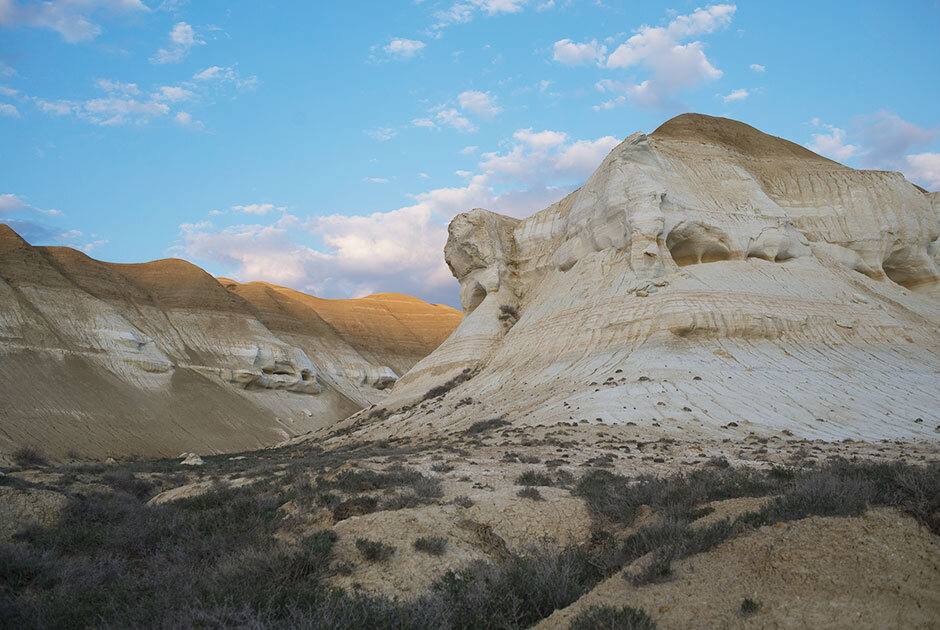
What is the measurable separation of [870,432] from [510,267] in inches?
1054

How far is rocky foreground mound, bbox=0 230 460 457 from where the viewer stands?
31.7 m

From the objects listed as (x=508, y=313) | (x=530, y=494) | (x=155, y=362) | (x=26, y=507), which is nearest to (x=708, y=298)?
(x=508, y=313)

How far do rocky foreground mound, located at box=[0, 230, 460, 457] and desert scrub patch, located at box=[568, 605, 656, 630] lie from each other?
32.0m

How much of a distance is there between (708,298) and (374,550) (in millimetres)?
22730

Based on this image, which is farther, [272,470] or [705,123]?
[705,123]

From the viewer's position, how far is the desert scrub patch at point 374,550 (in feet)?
18.2

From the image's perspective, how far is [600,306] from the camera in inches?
1053

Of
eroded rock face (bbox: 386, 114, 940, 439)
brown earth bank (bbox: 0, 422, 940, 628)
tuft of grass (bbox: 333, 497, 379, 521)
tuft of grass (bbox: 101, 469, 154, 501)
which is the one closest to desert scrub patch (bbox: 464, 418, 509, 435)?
eroded rock face (bbox: 386, 114, 940, 439)

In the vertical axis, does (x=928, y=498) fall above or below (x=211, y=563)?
above

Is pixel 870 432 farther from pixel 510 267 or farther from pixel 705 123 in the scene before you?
pixel 705 123

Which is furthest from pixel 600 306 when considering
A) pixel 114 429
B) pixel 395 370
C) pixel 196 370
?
pixel 395 370

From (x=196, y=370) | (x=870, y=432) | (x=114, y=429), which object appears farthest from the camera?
(x=196, y=370)

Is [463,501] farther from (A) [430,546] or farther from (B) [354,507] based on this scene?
(A) [430,546]

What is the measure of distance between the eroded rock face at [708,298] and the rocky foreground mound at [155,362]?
15.2m
